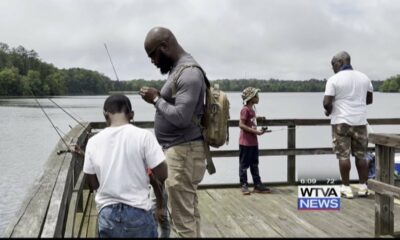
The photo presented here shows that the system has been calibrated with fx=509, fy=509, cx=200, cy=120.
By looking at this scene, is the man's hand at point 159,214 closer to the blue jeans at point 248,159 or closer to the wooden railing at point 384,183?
the wooden railing at point 384,183

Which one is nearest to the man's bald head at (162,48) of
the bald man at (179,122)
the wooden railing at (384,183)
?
the bald man at (179,122)

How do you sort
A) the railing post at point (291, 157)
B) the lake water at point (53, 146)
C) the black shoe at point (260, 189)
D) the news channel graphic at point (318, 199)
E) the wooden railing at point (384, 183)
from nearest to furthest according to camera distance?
the wooden railing at point (384, 183)
the news channel graphic at point (318, 199)
the black shoe at point (260, 189)
the railing post at point (291, 157)
the lake water at point (53, 146)

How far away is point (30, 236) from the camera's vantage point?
1980mm

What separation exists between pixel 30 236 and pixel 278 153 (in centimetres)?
494

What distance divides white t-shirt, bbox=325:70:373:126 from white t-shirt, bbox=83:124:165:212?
3484 mm

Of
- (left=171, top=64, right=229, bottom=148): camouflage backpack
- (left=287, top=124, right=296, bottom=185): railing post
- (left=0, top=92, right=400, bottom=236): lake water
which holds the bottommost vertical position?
(left=0, top=92, right=400, bottom=236): lake water

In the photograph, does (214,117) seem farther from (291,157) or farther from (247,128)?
(291,157)

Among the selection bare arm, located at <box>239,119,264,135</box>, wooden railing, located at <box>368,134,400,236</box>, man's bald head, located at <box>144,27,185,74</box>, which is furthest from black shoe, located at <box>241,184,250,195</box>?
man's bald head, located at <box>144,27,185,74</box>

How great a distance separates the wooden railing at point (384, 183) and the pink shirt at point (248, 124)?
1.93 metres

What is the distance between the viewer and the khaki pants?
3230 millimetres

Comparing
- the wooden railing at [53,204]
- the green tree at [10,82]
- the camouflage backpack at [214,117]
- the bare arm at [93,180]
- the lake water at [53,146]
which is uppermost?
the green tree at [10,82]

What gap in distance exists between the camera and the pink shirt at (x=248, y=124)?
20.2 ft

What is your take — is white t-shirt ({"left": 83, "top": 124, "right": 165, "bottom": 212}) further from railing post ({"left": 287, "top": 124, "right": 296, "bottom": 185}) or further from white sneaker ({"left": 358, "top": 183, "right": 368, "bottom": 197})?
railing post ({"left": 287, "top": 124, "right": 296, "bottom": 185})

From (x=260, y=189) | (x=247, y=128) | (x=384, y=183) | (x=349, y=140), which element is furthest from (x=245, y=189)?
(x=384, y=183)
